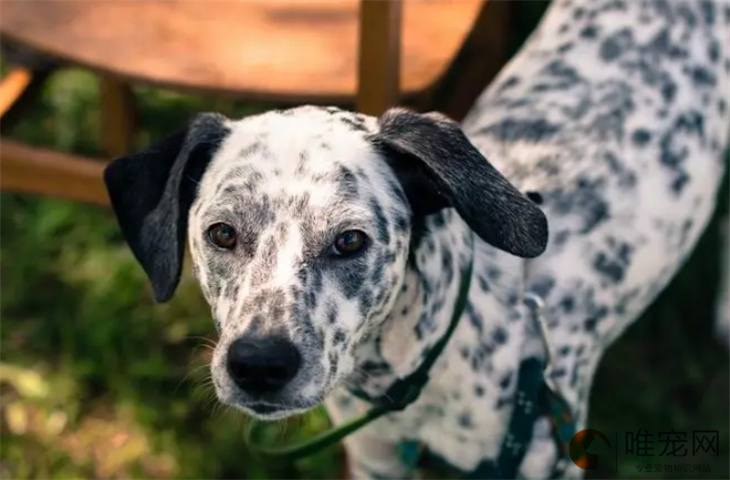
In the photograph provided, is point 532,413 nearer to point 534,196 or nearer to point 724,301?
point 534,196

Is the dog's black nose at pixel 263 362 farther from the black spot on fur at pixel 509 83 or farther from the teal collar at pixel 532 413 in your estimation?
the black spot on fur at pixel 509 83

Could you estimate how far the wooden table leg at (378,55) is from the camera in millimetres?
2445

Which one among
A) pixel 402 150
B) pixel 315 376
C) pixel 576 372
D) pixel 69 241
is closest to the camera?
pixel 315 376

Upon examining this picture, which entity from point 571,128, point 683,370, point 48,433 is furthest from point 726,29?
point 48,433

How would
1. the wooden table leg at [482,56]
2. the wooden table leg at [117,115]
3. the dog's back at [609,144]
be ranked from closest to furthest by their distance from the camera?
the dog's back at [609,144] < the wooden table leg at [482,56] < the wooden table leg at [117,115]

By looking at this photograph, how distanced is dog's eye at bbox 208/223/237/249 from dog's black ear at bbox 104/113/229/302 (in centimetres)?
13

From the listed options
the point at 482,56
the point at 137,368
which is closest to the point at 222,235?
the point at 137,368

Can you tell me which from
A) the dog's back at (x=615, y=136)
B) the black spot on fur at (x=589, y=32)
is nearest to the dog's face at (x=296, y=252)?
the dog's back at (x=615, y=136)

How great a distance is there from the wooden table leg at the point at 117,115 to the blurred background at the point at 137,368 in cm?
23

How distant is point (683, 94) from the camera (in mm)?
2568

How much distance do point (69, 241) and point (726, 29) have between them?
213 cm

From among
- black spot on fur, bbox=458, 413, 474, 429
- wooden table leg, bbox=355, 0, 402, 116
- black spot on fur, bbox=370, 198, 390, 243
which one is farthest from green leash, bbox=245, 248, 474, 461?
wooden table leg, bbox=355, 0, 402, 116

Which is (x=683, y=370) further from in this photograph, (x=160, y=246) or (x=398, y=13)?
(x=160, y=246)

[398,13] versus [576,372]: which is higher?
[398,13]
